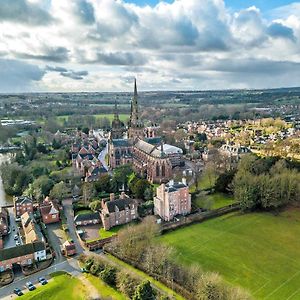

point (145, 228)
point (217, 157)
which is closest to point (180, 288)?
point (145, 228)

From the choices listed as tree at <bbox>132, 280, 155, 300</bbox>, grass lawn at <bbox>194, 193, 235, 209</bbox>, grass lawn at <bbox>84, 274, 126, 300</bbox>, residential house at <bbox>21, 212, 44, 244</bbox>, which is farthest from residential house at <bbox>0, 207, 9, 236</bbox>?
grass lawn at <bbox>194, 193, 235, 209</bbox>

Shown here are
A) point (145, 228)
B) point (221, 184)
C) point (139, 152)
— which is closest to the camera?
point (145, 228)

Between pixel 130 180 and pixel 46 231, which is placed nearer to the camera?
pixel 46 231

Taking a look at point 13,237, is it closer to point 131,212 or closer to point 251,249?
point 131,212

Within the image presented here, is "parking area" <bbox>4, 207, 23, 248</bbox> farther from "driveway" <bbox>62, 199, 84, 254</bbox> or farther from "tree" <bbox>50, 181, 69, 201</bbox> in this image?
"tree" <bbox>50, 181, 69, 201</bbox>

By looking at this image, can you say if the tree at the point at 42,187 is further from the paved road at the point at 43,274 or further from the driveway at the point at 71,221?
the paved road at the point at 43,274

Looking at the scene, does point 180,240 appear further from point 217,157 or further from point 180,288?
point 217,157

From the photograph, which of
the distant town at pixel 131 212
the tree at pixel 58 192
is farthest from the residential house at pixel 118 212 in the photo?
the tree at pixel 58 192
